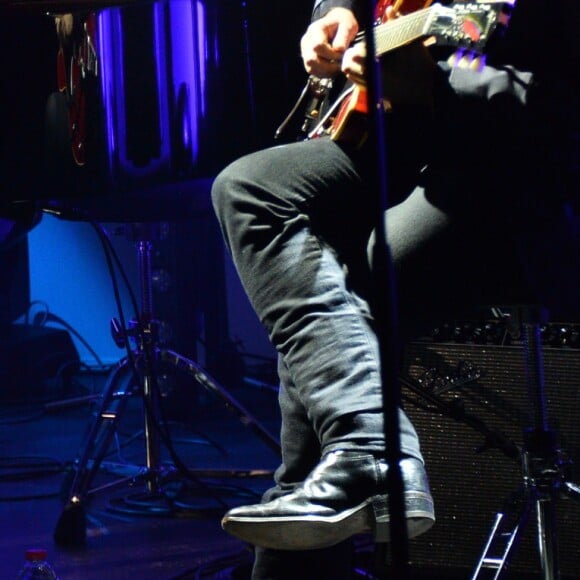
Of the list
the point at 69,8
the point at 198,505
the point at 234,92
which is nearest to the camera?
the point at 234,92

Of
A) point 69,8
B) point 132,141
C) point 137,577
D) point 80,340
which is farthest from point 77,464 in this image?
point 80,340

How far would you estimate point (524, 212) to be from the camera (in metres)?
1.35

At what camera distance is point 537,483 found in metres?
1.67

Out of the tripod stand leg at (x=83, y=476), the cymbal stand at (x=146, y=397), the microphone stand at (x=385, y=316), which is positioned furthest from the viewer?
the cymbal stand at (x=146, y=397)

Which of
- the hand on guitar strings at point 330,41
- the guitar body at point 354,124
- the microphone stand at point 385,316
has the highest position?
the hand on guitar strings at point 330,41

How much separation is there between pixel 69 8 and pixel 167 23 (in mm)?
757

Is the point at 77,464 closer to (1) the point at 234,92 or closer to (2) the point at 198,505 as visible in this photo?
(2) the point at 198,505

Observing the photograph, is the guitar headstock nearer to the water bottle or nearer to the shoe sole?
the shoe sole

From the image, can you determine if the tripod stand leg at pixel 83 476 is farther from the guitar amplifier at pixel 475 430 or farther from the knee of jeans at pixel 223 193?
the knee of jeans at pixel 223 193

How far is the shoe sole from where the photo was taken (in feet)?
3.96

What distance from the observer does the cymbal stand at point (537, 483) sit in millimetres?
1607

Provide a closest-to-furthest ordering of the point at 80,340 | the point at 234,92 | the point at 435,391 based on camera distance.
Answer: the point at 435,391 → the point at 234,92 → the point at 80,340

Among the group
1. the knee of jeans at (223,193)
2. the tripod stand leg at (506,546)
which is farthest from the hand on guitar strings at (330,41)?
the tripod stand leg at (506,546)

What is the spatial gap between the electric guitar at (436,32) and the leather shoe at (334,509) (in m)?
0.44
